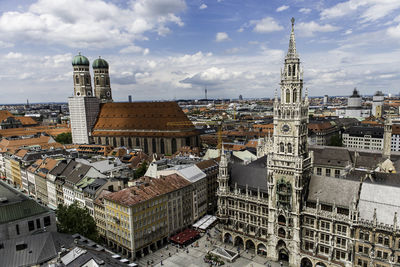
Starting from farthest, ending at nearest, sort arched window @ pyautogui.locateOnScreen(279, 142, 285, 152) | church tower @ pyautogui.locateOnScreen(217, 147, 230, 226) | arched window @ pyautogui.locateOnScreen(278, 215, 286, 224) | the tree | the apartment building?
church tower @ pyautogui.locateOnScreen(217, 147, 230, 226), the apartment building, arched window @ pyautogui.locateOnScreen(278, 215, 286, 224), the tree, arched window @ pyautogui.locateOnScreen(279, 142, 285, 152)

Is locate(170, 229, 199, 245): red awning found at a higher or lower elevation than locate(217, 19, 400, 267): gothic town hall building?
lower

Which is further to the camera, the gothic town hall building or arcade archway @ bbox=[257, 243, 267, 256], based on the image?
arcade archway @ bbox=[257, 243, 267, 256]

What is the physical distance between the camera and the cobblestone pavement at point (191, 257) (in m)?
73.3

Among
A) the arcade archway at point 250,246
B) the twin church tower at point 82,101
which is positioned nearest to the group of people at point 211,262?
the arcade archway at point 250,246

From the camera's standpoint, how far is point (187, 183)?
90.2 m

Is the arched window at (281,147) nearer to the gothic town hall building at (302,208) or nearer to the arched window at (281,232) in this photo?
the gothic town hall building at (302,208)

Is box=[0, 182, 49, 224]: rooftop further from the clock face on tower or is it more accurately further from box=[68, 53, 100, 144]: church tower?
box=[68, 53, 100, 144]: church tower

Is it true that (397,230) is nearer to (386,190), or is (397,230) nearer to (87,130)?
(386,190)

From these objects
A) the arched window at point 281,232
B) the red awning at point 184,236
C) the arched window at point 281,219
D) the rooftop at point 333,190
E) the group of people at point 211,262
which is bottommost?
the group of people at point 211,262

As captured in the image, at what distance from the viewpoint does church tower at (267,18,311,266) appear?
6862 cm

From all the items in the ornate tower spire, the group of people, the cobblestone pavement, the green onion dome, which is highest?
the green onion dome

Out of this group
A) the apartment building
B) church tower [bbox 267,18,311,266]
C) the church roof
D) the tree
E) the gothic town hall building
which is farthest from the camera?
the church roof

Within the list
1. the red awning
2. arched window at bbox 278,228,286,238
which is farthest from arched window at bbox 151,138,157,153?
arched window at bbox 278,228,286,238

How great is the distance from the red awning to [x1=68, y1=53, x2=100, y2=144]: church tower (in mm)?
136260
